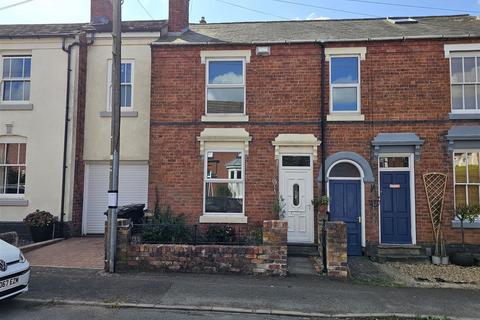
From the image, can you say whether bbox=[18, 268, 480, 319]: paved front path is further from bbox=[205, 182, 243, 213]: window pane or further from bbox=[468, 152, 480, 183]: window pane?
bbox=[468, 152, 480, 183]: window pane

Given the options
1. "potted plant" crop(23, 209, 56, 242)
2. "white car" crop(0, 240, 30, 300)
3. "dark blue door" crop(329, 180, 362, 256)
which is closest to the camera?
"white car" crop(0, 240, 30, 300)

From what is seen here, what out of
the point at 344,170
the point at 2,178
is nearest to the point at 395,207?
the point at 344,170

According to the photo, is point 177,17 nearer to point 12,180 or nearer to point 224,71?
point 224,71

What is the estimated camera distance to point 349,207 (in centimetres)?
1060

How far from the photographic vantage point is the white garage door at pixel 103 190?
12.5 metres

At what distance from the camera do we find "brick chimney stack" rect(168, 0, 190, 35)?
1228cm

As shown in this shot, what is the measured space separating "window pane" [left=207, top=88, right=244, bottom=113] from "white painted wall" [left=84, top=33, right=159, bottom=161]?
247 centimetres

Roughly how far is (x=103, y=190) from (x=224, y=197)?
4.59 meters

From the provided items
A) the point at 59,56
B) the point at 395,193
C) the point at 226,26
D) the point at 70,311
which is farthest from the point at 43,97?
the point at 395,193

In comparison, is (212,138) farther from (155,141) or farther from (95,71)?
(95,71)

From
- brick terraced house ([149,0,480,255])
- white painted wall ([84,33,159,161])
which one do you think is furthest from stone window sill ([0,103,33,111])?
brick terraced house ([149,0,480,255])

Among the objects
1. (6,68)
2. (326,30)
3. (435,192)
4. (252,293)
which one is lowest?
(252,293)

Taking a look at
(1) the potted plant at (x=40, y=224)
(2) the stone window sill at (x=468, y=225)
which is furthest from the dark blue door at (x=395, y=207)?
A: (1) the potted plant at (x=40, y=224)

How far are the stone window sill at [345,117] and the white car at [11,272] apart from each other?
27.5 ft
